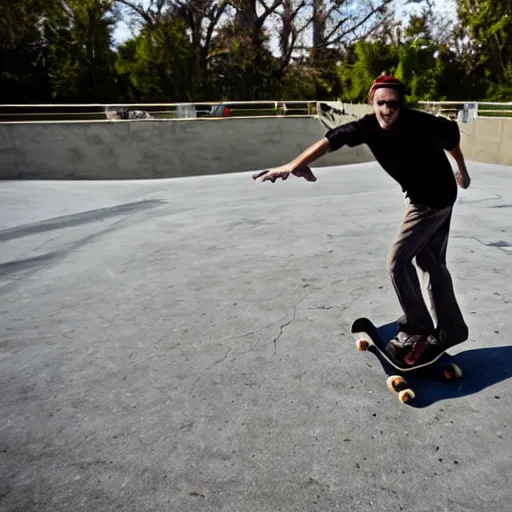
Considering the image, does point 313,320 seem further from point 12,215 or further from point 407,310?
point 12,215

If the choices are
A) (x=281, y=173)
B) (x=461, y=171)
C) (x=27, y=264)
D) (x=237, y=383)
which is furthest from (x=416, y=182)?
(x=27, y=264)

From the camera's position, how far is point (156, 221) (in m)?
8.56

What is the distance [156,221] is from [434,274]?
19.9ft

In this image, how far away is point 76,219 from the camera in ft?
29.5

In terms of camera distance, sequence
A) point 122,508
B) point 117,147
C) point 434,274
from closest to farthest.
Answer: point 122,508 < point 434,274 < point 117,147

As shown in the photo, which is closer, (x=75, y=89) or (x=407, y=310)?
(x=407, y=310)

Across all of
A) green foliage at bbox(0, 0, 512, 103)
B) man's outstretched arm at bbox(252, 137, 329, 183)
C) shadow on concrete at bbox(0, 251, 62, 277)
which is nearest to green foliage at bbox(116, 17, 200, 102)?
green foliage at bbox(0, 0, 512, 103)

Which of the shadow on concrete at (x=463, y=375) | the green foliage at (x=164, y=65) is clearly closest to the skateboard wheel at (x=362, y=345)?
the shadow on concrete at (x=463, y=375)

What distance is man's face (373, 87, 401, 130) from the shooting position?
9.53ft

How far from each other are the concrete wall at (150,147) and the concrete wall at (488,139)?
474 centimetres

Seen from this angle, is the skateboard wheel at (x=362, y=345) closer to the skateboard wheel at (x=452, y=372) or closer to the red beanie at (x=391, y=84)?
the skateboard wheel at (x=452, y=372)

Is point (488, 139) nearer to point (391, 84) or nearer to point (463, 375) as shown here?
point (463, 375)

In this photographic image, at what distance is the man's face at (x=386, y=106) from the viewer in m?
2.91

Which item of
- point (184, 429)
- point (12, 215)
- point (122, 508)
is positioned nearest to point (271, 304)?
point (184, 429)
